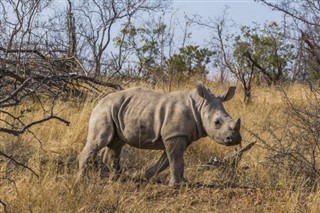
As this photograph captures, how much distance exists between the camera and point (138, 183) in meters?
5.69

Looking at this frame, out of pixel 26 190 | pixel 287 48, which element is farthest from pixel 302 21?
pixel 287 48

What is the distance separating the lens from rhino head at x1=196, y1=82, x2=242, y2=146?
17.6ft

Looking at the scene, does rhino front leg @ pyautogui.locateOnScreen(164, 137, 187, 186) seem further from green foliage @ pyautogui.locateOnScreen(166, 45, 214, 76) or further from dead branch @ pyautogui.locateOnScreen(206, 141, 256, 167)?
green foliage @ pyautogui.locateOnScreen(166, 45, 214, 76)

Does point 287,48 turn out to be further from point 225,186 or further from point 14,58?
point 225,186

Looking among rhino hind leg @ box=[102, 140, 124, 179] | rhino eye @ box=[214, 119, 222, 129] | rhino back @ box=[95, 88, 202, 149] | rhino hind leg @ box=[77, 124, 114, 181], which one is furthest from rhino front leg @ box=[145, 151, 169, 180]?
rhino eye @ box=[214, 119, 222, 129]

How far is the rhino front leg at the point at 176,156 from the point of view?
545cm

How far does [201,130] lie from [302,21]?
167 centimetres

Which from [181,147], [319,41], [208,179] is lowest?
[208,179]

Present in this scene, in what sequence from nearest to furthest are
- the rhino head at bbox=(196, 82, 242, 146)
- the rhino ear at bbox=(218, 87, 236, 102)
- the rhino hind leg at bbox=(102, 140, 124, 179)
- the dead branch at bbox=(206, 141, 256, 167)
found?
the rhino head at bbox=(196, 82, 242, 146), the rhino ear at bbox=(218, 87, 236, 102), the rhino hind leg at bbox=(102, 140, 124, 179), the dead branch at bbox=(206, 141, 256, 167)

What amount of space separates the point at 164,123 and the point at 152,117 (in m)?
0.15

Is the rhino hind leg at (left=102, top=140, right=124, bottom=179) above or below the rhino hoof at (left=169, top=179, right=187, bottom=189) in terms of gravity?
above

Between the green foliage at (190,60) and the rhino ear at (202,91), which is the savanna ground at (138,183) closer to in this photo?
the rhino ear at (202,91)

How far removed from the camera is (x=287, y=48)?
55.3 feet

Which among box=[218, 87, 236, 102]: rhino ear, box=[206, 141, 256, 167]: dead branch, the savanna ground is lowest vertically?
the savanna ground
